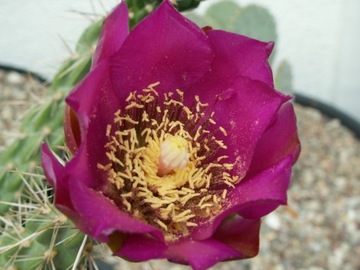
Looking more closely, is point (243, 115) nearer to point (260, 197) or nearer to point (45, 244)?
point (260, 197)

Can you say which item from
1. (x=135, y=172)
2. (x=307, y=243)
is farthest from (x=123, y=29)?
(x=307, y=243)

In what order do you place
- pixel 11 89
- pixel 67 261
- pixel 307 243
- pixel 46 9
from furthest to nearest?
pixel 11 89, pixel 46 9, pixel 307 243, pixel 67 261

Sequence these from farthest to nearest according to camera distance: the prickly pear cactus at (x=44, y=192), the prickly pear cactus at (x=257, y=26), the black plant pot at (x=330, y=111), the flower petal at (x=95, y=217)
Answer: the black plant pot at (x=330, y=111) < the prickly pear cactus at (x=257, y=26) < the prickly pear cactus at (x=44, y=192) < the flower petal at (x=95, y=217)

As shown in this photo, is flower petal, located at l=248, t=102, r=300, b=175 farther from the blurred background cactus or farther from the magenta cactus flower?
the blurred background cactus

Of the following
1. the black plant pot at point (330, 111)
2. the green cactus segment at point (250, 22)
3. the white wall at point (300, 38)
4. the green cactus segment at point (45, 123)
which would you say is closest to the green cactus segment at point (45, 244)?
the green cactus segment at point (45, 123)

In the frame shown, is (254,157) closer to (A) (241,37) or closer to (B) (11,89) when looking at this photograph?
(A) (241,37)

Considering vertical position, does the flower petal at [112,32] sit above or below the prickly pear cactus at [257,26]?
above

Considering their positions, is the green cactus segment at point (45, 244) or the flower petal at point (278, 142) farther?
the green cactus segment at point (45, 244)

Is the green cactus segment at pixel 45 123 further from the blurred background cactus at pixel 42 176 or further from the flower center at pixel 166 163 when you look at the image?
the flower center at pixel 166 163
